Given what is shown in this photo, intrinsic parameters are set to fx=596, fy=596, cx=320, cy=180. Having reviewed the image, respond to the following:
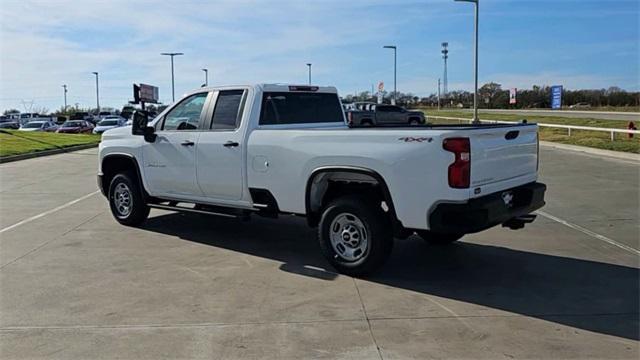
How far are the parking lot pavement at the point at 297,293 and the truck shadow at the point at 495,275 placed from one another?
2 centimetres

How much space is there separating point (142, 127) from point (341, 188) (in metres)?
3.18

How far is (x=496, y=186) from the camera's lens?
5.69 metres

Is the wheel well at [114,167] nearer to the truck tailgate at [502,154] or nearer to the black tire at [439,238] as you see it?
the black tire at [439,238]

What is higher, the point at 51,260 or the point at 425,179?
the point at 425,179

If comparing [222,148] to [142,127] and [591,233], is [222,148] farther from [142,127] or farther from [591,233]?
[591,233]

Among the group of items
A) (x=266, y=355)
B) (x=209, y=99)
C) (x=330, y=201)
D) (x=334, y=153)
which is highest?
(x=209, y=99)

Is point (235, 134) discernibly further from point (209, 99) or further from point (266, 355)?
point (266, 355)

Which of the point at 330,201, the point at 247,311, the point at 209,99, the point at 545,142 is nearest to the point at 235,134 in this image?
the point at 209,99

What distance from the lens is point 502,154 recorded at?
18.9ft

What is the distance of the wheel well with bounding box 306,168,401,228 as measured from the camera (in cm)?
569

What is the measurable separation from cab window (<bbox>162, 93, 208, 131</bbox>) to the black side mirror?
0.59 feet

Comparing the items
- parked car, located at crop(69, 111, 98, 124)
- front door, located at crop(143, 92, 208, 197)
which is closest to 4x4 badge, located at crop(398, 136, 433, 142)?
front door, located at crop(143, 92, 208, 197)

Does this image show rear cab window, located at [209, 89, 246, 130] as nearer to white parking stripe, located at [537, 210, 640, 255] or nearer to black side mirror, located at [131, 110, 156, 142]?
black side mirror, located at [131, 110, 156, 142]

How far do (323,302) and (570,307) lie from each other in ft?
7.00
